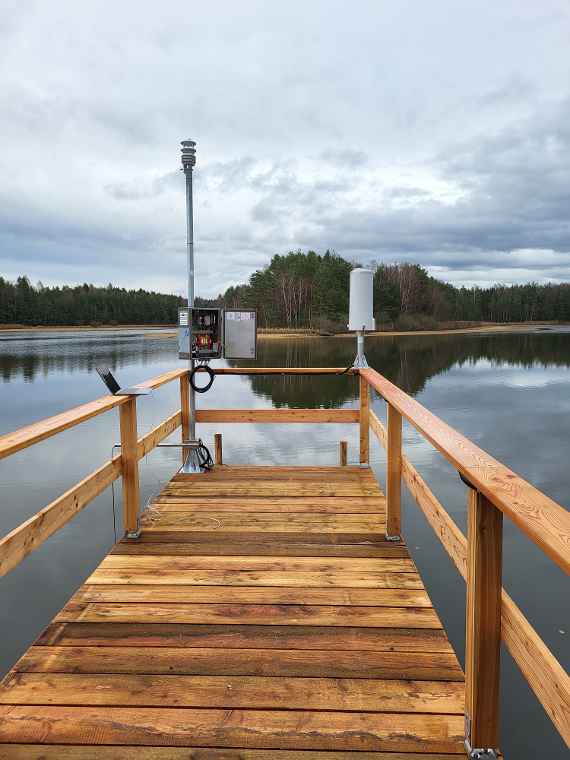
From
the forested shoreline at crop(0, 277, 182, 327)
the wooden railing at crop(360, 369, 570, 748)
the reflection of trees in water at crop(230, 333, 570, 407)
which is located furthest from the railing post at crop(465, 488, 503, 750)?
the forested shoreline at crop(0, 277, 182, 327)

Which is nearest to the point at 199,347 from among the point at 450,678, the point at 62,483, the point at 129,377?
the point at 450,678

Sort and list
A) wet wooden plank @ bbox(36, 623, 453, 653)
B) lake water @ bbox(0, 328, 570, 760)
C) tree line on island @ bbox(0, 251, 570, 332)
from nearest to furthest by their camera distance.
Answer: wet wooden plank @ bbox(36, 623, 453, 653)
lake water @ bbox(0, 328, 570, 760)
tree line on island @ bbox(0, 251, 570, 332)

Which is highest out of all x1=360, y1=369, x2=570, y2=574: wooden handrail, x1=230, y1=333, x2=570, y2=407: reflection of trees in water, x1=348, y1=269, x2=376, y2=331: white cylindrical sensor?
x1=348, y1=269, x2=376, y2=331: white cylindrical sensor

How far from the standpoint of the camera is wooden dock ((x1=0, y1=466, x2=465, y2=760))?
1663mm

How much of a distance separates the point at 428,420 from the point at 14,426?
12.4 meters

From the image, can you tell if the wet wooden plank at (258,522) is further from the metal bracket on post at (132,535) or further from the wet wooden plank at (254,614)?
the wet wooden plank at (254,614)

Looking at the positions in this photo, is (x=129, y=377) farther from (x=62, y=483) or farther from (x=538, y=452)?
(x=538, y=452)

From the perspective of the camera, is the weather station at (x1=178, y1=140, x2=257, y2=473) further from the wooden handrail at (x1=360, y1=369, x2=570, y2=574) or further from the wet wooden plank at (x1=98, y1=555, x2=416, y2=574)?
the wooden handrail at (x1=360, y1=369, x2=570, y2=574)

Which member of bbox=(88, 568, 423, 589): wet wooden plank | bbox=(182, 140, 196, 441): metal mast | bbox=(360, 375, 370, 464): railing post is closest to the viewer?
bbox=(88, 568, 423, 589): wet wooden plank

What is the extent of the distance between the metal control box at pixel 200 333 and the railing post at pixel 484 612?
3.47 m

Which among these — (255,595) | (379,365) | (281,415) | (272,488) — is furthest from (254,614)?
(379,365)

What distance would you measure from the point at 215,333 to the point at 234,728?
3410 mm

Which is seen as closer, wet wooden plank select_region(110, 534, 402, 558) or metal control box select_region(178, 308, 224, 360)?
wet wooden plank select_region(110, 534, 402, 558)

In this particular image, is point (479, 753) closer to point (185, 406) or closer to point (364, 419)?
point (364, 419)
